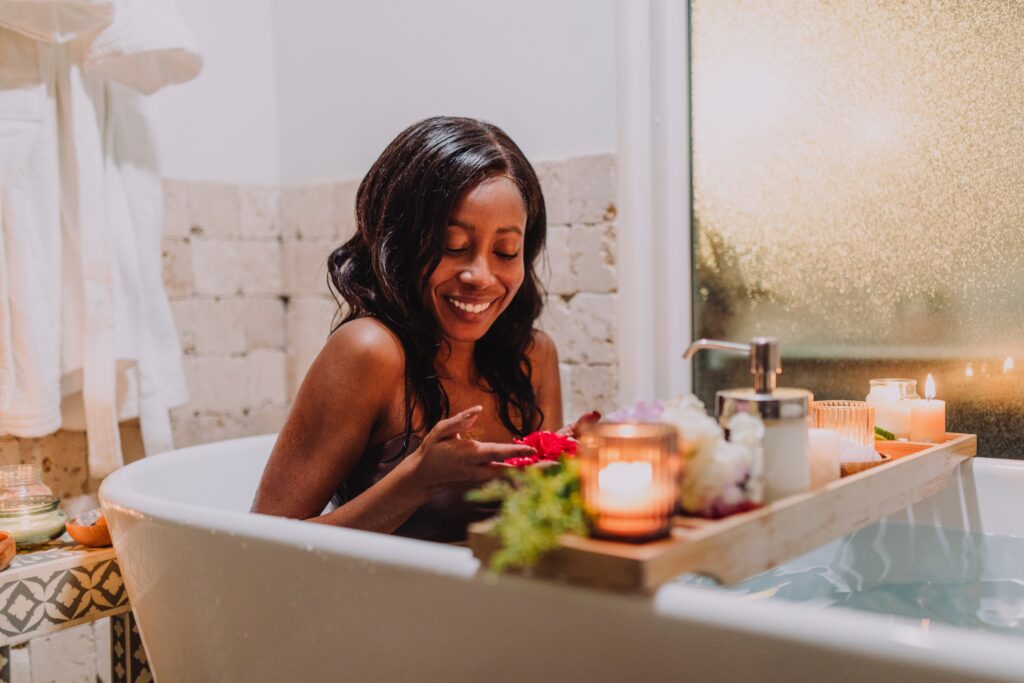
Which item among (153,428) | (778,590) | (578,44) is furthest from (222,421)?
(778,590)

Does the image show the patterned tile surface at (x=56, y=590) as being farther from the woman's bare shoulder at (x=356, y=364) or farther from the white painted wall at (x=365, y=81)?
the white painted wall at (x=365, y=81)

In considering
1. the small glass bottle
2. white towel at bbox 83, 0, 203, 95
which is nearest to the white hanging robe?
white towel at bbox 83, 0, 203, 95

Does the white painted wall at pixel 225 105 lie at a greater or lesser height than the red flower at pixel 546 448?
greater

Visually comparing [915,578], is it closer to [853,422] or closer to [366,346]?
Result: [853,422]

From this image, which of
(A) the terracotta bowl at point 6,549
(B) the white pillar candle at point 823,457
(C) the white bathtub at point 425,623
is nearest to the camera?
(C) the white bathtub at point 425,623

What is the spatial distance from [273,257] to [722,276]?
4.36 feet

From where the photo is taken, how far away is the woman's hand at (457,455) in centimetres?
117

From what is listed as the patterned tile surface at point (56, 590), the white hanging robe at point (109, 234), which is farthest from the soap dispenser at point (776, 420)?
the white hanging robe at point (109, 234)

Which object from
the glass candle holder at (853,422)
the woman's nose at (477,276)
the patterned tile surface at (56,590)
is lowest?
the patterned tile surface at (56,590)

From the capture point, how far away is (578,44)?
2301mm

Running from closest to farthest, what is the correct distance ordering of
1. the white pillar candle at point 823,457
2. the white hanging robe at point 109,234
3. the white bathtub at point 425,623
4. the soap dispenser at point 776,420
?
the white bathtub at point 425,623
the soap dispenser at point 776,420
the white pillar candle at point 823,457
the white hanging robe at point 109,234

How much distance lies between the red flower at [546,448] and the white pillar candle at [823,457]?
0.31 meters

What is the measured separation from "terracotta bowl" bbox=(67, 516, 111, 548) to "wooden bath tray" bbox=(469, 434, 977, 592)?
1.02 meters

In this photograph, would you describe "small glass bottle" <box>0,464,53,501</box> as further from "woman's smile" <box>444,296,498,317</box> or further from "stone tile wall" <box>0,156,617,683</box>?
"woman's smile" <box>444,296,498,317</box>
